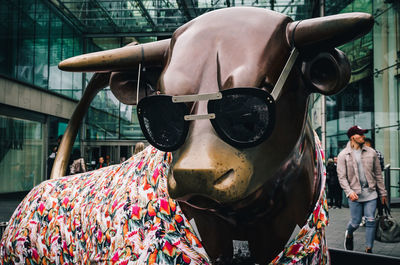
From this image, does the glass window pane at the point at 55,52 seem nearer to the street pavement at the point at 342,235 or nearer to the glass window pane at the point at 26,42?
the glass window pane at the point at 26,42

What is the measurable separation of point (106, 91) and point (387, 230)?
1699 cm

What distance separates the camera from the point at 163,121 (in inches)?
52.8

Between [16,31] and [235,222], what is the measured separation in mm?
14673

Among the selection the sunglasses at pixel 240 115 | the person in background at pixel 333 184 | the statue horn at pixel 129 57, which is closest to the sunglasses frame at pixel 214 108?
the sunglasses at pixel 240 115

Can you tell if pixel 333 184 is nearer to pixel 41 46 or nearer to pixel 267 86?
pixel 267 86

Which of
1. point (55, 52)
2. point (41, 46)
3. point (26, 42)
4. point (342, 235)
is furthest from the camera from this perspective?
point (55, 52)

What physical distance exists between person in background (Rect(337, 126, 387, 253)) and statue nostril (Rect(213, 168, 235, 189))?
184 inches

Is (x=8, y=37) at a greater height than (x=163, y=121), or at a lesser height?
greater

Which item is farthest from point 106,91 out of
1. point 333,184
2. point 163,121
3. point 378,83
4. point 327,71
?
point 327,71

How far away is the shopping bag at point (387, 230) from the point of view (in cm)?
555

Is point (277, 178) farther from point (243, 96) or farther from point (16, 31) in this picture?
point (16, 31)

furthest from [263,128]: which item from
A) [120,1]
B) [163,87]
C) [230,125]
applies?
[120,1]

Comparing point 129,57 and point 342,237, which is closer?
point 129,57

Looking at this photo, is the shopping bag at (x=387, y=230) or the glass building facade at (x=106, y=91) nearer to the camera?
the shopping bag at (x=387, y=230)
